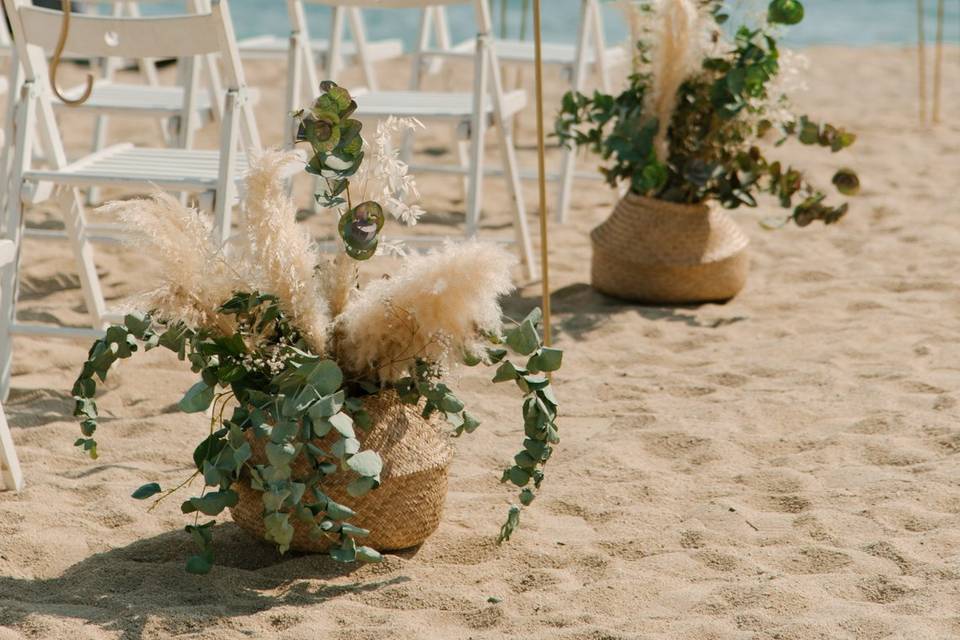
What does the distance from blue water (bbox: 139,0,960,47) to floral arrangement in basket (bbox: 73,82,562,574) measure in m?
11.7

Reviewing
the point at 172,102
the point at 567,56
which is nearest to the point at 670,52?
the point at 567,56

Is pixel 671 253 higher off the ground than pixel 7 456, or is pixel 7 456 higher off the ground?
pixel 671 253

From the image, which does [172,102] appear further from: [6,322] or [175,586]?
[175,586]

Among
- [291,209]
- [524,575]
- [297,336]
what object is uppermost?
[291,209]

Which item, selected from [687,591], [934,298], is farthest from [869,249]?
[687,591]

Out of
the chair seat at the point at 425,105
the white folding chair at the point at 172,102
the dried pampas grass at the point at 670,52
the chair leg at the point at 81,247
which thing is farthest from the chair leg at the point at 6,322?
the dried pampas grass at the point at 670,52

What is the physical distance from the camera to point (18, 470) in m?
2.55

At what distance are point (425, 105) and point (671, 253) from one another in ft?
2.74

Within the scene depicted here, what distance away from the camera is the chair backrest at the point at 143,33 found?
2.76m

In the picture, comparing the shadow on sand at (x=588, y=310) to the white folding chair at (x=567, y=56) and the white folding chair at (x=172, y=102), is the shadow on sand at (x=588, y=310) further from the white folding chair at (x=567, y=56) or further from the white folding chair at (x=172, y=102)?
the white folding chair at (x=172, y=102)

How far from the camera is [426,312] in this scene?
2049mm

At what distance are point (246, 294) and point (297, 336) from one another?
0.38 ft

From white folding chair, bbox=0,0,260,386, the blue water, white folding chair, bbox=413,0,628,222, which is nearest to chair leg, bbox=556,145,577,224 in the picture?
white folding chair, bbox=413,0,628,222

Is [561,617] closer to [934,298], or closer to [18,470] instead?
[18,470]
